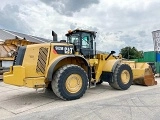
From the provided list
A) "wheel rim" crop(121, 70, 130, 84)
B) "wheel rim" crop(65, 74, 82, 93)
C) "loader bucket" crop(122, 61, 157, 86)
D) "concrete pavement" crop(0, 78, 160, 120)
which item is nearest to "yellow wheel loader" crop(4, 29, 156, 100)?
"wheel rim" crop(65, 74, 82, 93)

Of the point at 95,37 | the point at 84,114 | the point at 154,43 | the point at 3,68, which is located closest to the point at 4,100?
the point at 84,114

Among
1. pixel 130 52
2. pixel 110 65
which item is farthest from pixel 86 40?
pixel 130 52

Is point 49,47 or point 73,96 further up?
point 49,47

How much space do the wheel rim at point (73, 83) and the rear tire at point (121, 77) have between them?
190 centimetres

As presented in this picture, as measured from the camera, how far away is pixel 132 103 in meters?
6.25

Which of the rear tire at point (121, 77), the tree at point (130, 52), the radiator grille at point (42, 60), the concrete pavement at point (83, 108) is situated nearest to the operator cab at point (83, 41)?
the rear tire at point (121, 77)

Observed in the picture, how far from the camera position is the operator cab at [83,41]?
Result: 26.0ft

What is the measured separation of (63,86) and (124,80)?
3197 mm

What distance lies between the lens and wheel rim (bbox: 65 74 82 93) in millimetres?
6695

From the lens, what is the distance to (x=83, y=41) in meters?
8.04

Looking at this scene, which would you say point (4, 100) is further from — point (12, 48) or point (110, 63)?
point (12, 48)

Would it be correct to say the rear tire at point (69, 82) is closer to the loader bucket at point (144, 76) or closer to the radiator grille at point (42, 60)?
the radiator grille at point (42, 60)

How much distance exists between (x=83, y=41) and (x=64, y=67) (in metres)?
1.77

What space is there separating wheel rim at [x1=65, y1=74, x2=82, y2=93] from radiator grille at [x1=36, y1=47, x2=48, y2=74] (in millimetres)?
876
